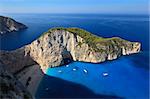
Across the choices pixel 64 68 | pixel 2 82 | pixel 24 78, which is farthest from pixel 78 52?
pixel 2 82

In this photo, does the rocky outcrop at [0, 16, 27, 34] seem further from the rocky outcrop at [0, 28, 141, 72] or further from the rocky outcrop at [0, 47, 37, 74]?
the rocky outcrop at [0, 47, 37, 74]

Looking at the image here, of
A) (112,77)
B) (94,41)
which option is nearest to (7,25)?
(94,41)

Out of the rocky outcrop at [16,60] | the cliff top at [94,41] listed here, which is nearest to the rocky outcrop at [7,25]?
the cliff top at [94,41]

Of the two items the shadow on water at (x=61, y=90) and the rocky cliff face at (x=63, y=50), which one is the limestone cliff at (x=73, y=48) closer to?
the rocky cliff face at (x=63, y=50)

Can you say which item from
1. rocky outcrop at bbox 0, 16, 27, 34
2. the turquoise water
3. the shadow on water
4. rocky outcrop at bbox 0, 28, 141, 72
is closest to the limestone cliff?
rocky outcrop at bbox 0, 28, 141, 72

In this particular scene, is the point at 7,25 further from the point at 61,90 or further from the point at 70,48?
the point at 61,90

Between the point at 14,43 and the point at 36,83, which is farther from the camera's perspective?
the point at 14,43

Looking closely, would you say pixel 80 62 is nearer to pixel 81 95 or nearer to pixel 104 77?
pixel 104 77

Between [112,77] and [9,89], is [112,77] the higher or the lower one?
the lower one
